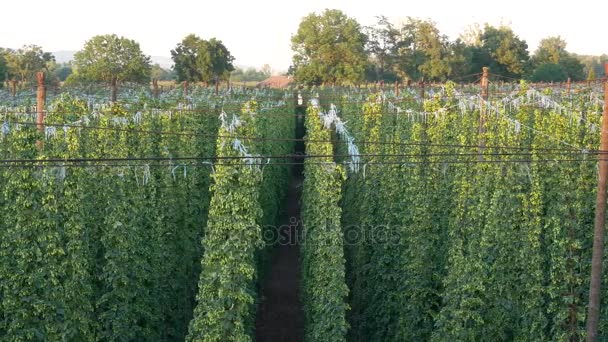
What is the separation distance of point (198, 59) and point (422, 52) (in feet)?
61.5

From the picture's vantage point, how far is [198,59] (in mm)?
57031

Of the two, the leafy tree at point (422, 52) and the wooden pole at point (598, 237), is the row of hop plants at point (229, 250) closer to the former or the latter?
the wooden pole at point (598, 237)

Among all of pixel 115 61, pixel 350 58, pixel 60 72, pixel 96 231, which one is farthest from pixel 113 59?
pixel 60 72

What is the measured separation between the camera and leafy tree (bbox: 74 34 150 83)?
44656mm

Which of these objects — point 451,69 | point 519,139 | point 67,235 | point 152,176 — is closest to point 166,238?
point 152,176

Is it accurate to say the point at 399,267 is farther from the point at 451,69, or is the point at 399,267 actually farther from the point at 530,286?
the point at 451,69

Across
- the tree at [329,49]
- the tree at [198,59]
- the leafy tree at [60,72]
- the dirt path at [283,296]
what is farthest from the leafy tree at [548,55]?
the dirt path at [283,296]

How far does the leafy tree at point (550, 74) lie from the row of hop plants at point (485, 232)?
1256 inches

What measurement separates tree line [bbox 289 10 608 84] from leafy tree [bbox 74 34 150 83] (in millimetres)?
19002

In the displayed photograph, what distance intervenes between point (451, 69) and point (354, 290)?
40.6m

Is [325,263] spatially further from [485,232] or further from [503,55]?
[503,55]

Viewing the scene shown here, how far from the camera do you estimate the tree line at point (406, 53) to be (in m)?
54.1

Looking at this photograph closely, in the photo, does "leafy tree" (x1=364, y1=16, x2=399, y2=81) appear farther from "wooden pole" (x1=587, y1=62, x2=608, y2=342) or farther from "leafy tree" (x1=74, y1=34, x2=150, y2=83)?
"wooden pole" (x1=587, y1=62, x2=608, y2=342)

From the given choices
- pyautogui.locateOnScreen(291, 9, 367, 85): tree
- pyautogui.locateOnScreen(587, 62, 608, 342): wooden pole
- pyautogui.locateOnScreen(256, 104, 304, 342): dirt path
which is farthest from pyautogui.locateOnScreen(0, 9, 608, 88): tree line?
pyautogui.locateOnScreen(587, 62, 608, 342): wooden pole
